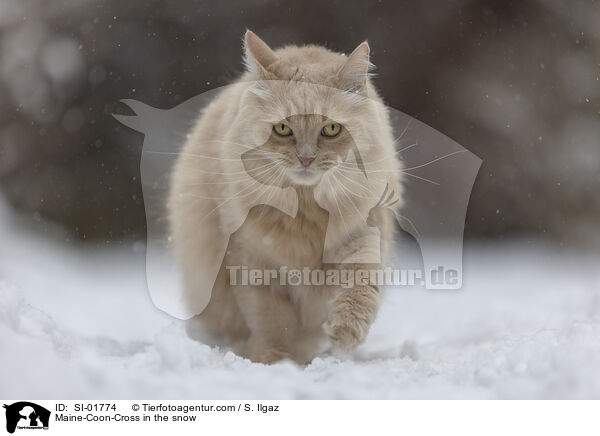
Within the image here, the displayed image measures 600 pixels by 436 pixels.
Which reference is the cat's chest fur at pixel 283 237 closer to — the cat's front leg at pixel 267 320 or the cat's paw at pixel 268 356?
the cat's front leg at pixel 267 320

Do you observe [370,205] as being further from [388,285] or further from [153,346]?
[153,346]

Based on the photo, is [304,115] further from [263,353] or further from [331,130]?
[263,353]

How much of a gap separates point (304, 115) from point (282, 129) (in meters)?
0.07

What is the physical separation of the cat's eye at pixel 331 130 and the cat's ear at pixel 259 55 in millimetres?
206

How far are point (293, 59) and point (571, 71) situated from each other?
1035 millimetres

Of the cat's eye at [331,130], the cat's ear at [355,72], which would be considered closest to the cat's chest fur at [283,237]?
the cat's eye at [331,130]

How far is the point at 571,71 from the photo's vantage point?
2.00 meters

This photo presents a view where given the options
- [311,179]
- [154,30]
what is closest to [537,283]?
[311,179]

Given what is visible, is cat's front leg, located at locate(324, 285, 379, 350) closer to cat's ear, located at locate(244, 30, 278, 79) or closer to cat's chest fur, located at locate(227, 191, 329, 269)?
cat's chest fur, located at locate(227, 191, 329, 269)

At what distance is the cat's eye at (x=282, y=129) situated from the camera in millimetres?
1501
